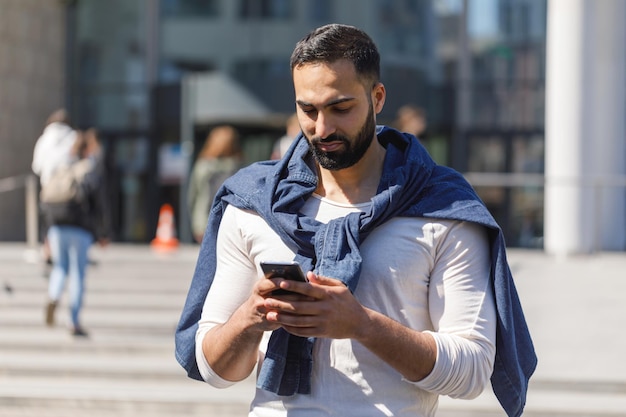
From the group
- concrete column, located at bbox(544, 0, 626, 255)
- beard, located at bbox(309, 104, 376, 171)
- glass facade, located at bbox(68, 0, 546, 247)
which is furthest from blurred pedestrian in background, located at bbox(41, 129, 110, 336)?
glass facade, located at bbox(68, 0, 546, 247)

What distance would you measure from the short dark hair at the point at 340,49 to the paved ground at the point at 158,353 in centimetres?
527

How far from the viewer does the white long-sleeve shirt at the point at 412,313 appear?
2.41 m

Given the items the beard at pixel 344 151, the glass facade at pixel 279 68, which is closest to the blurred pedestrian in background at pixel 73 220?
the beard at pixel 344 151

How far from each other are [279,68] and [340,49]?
66.0ft

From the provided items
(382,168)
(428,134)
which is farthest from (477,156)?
(382,168)

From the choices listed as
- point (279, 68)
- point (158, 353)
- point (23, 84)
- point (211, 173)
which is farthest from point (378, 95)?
point (23, 84)

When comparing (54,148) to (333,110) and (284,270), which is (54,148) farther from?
(284,270)

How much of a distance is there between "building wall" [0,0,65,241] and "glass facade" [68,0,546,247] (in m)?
0.41

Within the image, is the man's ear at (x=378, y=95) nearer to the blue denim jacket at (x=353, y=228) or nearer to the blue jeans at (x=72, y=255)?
the blue denim jacket at (x=353, y=228)

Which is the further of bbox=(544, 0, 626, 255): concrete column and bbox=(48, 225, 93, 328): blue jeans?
bbox=(544, 0, 626, 255): concrete column

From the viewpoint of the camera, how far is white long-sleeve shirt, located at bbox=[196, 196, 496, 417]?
2.41 m

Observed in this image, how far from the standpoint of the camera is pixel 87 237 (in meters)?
9.23

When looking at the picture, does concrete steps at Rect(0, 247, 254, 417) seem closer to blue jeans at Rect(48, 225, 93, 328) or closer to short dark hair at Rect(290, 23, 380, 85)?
blue jeans at Rect(48, 225, 93, 328)

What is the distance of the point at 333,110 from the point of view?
2.39m
